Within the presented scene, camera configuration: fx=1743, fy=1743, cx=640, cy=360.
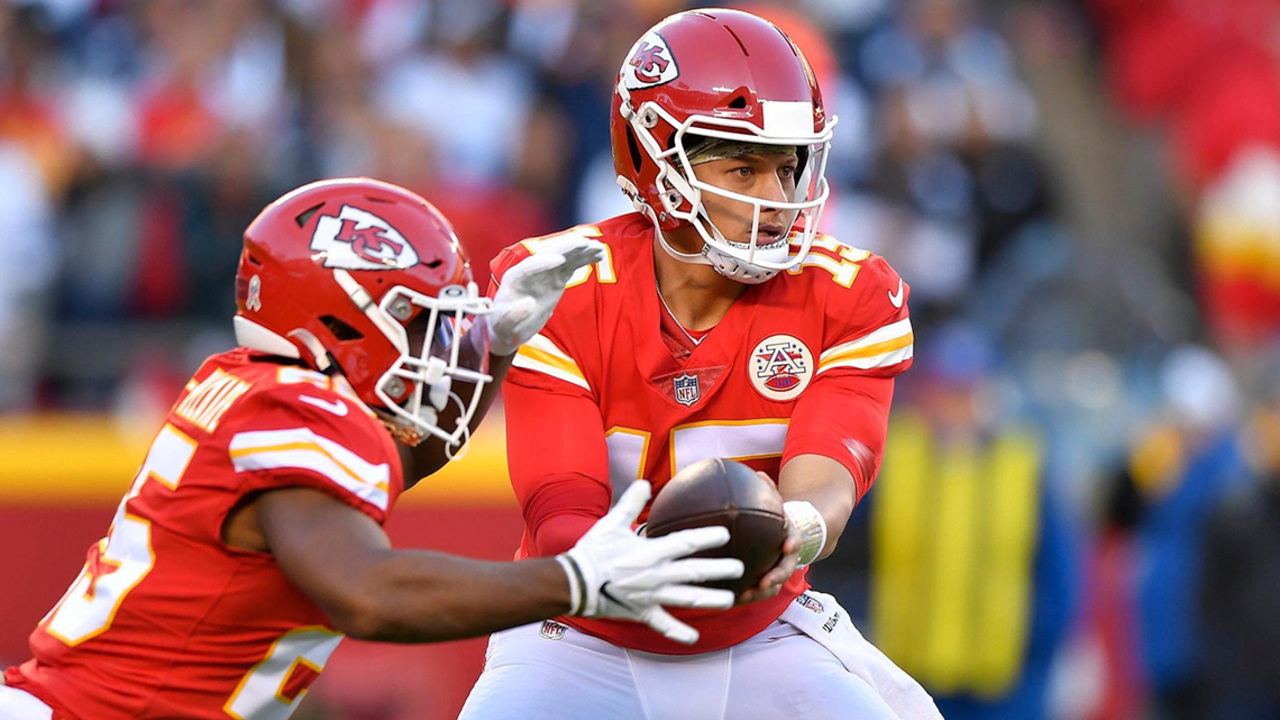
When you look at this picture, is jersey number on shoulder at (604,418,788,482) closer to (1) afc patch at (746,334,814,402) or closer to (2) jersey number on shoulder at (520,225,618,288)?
(1) afc patch at (746,334,814,402)

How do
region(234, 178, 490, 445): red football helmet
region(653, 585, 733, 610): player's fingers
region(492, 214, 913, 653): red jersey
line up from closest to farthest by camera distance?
1. region(653, 585, 733, 610): player's fingers
2. region(234, 178, 490, 445): red football helmet
3. region(492, 214, 913, 653): red jersey

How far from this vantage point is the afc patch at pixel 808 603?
3.75m

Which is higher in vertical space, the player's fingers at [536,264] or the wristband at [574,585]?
the player's fingers at [536,264]

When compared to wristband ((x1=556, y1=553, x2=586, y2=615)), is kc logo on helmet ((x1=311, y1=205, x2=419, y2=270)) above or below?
above

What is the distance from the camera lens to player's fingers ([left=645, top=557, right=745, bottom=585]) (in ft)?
9.77

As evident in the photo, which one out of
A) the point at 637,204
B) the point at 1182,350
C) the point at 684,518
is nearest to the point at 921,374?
the point at 1182,350

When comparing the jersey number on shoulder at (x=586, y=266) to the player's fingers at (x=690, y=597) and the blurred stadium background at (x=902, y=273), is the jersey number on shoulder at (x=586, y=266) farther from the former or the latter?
the blurred stadium background at (x=902, y=273)

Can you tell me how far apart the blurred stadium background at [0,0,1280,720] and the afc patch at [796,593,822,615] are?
3.36m

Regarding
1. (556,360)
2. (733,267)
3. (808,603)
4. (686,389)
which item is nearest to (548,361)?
(556,360)

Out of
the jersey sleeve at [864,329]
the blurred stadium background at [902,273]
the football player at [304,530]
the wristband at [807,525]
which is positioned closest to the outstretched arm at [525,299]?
the football player at [304,530]

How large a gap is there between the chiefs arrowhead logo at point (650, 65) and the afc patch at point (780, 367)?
628 mm

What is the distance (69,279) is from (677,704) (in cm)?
→ 578

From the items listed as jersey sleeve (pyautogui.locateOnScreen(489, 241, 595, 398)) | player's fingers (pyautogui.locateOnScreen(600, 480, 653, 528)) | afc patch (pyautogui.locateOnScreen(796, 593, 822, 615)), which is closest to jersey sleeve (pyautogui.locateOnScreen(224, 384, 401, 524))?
player's fingers (pyautogui.locateOnScreen(600, 480, 653, 528))

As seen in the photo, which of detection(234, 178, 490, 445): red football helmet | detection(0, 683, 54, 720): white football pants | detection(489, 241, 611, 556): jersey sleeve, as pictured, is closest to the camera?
detection(0, 683, 54, 720): white football pants
